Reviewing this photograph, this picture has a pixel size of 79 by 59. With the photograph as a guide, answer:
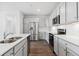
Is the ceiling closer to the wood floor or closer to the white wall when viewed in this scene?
the white wall

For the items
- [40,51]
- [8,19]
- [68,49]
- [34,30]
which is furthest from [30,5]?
[34,30]

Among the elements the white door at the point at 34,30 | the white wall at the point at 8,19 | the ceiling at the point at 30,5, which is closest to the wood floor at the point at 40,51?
the white wall at the point at 8,19

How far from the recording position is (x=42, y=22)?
9.82 meters

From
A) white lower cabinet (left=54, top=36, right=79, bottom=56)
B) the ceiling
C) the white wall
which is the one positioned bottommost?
white lower cabinet (left=54, top=36, right=79, bottom=56)

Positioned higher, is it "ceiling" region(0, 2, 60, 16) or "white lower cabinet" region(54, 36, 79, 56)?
"ceiling" region(0, 2, 60, 16)

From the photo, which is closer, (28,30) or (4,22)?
(4,22)

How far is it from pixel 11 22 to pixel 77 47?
5454 mm

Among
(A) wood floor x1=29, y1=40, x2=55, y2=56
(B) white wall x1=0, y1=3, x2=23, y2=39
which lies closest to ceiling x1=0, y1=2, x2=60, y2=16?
(B) white wall x1=0, y1=3, x2=23, y2=39

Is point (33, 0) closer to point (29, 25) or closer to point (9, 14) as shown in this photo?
point (9, 14)

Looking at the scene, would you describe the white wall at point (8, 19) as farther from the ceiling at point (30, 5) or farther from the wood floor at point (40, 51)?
the wood floor at point (40, 51)

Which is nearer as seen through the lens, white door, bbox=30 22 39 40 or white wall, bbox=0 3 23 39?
white wall, bbox=0 3 23 39

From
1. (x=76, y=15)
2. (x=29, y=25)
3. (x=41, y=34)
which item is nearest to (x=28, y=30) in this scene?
(x=29, y=25)

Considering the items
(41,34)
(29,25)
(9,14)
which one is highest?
(9,14)

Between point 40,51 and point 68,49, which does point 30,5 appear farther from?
point 68,49
